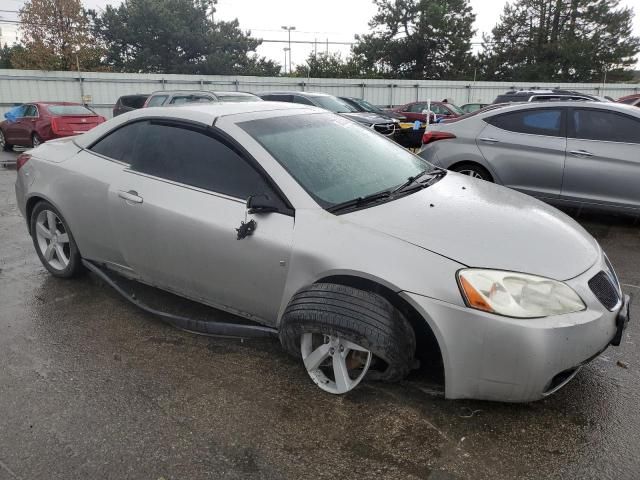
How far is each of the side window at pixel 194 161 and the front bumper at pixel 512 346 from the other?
1200 mm

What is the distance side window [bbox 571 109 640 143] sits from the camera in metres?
5.73

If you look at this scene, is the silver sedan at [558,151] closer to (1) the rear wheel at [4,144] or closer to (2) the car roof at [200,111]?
(2) the car roof at [200,111]

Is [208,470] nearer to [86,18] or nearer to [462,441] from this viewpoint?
[462,441]

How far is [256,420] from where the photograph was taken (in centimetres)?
259

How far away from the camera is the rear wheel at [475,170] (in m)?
6.50

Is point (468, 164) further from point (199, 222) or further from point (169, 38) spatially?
point (169, 38)

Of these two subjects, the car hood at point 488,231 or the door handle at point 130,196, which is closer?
the car hood at point 488,231

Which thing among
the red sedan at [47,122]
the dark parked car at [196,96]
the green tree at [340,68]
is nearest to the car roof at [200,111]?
the dark parked car at [196,96]

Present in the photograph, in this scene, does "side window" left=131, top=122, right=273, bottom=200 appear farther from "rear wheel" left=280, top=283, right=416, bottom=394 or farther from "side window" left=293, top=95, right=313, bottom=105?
"side window" left=293, top=95, right=313, bottom=105

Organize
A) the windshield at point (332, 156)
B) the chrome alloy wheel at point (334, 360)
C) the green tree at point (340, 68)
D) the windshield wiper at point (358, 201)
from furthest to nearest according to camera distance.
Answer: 1. the green tree at point (340, 68)
2. the windshield at point (332, 156)
3. the windshield wiper at point (358, 201)
4. the chrome alloy wheel at point (334, 360)

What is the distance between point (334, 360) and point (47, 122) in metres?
13.2

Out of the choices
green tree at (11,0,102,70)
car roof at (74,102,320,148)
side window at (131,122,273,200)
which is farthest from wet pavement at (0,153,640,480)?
green tree at (11,0,102,70)

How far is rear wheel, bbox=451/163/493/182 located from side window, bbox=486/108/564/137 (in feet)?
1.83

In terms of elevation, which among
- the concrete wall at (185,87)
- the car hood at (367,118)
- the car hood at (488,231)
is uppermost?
the concrete wall at (185,87)
